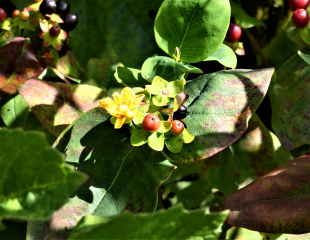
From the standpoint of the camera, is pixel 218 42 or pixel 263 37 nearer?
pixel 218 42

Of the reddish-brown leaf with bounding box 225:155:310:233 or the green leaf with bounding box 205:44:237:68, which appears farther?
the green leaf with bounding box 205:44:237:68

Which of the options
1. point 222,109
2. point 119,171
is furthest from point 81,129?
point 222,109

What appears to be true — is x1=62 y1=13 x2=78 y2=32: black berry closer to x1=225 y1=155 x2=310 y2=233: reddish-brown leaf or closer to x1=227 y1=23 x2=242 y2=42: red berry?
x1=227 y1=23 x2=242 y2=42: red berry

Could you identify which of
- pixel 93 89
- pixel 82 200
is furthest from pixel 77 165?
pixel 93 89

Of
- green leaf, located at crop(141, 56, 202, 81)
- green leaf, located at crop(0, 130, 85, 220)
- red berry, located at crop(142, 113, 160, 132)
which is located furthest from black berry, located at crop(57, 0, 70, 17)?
green leaf, located at crop(0, 130, 85, 220)

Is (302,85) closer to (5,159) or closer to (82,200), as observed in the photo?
(82,200)

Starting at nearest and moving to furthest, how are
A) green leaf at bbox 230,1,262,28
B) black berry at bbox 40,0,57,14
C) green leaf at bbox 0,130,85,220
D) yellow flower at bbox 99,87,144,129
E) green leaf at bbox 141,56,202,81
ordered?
green leaf at bbox 0,130,85,220 → yellow flower at bbox 99,87,144,129 → green leaf at bbox 141,56,202,81 → black berry at bbox 40,0,57,14 → green leaf at bbox 230,1,262,28
